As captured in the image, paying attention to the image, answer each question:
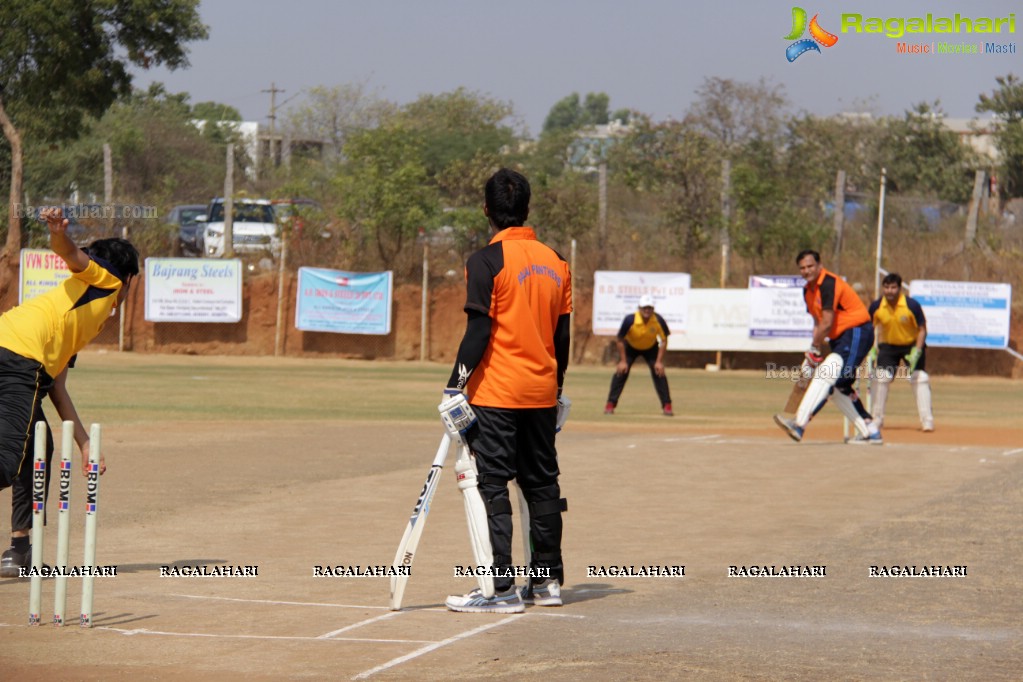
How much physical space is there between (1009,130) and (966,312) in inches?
874

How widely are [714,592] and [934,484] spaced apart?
5.50 m

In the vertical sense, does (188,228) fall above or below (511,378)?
above

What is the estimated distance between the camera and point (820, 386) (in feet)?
50.4

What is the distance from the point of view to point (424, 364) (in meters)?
36.1

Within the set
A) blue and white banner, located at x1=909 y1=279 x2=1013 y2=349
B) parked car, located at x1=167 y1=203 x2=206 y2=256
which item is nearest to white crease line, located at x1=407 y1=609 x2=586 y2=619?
blue and white banner, located at x1=909 y1=279 x2=1013 y2=349

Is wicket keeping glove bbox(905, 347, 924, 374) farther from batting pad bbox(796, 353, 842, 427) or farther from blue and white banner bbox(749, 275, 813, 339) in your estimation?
blue and white banner bbox(749, 275, 813, 339)

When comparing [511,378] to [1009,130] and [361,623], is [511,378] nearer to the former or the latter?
[361,623]

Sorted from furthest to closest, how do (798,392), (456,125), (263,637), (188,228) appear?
(456,125) → (188,228) → (798,392) → (263,637)

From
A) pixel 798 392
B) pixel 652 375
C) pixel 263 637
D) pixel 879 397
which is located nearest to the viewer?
pixel 263 637

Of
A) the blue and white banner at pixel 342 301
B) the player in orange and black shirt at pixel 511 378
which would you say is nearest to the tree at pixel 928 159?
the blue and white banner at pixel 342 301

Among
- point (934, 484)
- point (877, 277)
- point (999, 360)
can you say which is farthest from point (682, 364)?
point (934, 484)

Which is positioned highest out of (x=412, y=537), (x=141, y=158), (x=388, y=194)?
(x=141, y=158)

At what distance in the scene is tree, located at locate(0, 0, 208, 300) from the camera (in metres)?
37.2

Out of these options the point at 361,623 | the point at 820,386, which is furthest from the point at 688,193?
the point at 361,623
